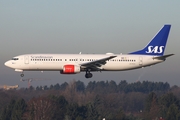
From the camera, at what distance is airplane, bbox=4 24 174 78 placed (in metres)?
75.5

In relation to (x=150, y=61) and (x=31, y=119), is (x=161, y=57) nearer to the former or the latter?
(x=150, y=61)

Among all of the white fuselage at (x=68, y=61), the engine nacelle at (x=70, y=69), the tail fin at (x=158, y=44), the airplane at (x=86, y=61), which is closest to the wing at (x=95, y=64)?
the airplane at (x=86, y=61)

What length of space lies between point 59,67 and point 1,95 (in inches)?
3564

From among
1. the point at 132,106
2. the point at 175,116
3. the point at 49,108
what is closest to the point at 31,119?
the point at 49,108

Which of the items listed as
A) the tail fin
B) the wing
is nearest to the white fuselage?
the wing

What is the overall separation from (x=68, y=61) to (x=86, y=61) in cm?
271

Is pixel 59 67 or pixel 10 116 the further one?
pixel 10 116

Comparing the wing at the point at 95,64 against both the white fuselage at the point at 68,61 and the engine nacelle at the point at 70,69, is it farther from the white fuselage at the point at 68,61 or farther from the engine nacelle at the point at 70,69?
the engine nacelle at the point at 70,69

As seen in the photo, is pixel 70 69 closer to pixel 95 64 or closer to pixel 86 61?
pixel 86 61

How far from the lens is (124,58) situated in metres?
78.4

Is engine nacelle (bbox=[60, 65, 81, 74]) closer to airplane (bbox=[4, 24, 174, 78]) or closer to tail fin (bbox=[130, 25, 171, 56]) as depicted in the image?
airplane (bbox=[4, 24, 174, 78])

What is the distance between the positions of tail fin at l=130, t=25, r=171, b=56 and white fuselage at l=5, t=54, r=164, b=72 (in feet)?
6.09

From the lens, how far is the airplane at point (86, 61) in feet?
248

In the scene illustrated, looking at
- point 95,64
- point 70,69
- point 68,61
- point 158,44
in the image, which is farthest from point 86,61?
point 158,44
